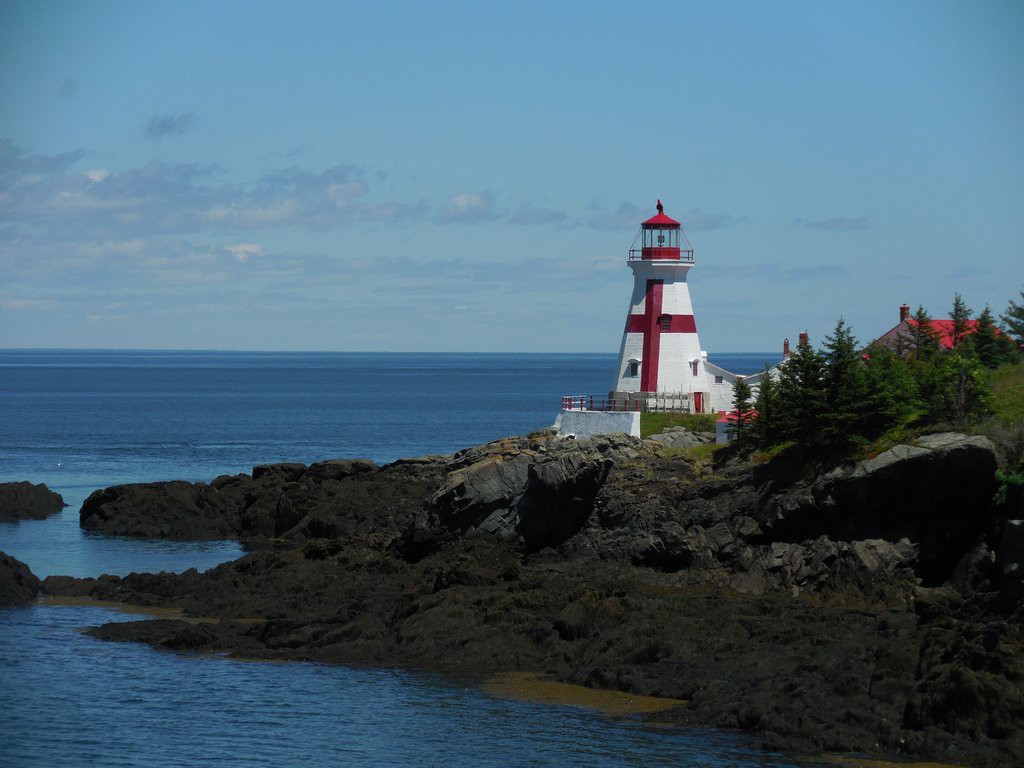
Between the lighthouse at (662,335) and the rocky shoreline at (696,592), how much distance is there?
5590 mm

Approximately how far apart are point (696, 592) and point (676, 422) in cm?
1560

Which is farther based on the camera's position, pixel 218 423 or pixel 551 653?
pixel 218 423

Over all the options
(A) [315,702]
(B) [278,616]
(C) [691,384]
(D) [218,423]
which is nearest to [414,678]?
(A) [315,702]

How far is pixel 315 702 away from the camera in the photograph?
84.7ft

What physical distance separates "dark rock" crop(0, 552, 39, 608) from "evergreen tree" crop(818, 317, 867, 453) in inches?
851

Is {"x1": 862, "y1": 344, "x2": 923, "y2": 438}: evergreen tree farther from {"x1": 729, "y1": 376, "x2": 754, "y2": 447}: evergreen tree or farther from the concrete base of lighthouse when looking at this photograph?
the concrete base of lighthouse

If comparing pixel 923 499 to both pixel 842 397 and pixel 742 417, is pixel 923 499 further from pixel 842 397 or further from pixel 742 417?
pixel 742 417

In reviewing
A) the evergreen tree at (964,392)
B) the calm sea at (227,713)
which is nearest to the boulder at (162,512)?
the calm sea at (227,713)

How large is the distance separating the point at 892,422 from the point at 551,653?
12.7m

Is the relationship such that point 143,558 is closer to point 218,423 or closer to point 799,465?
point 799,465

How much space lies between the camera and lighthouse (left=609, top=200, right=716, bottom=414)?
165 feet

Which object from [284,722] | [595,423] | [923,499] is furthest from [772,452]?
[284,722]

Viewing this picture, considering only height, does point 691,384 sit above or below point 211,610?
above

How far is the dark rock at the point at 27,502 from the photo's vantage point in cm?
5128
